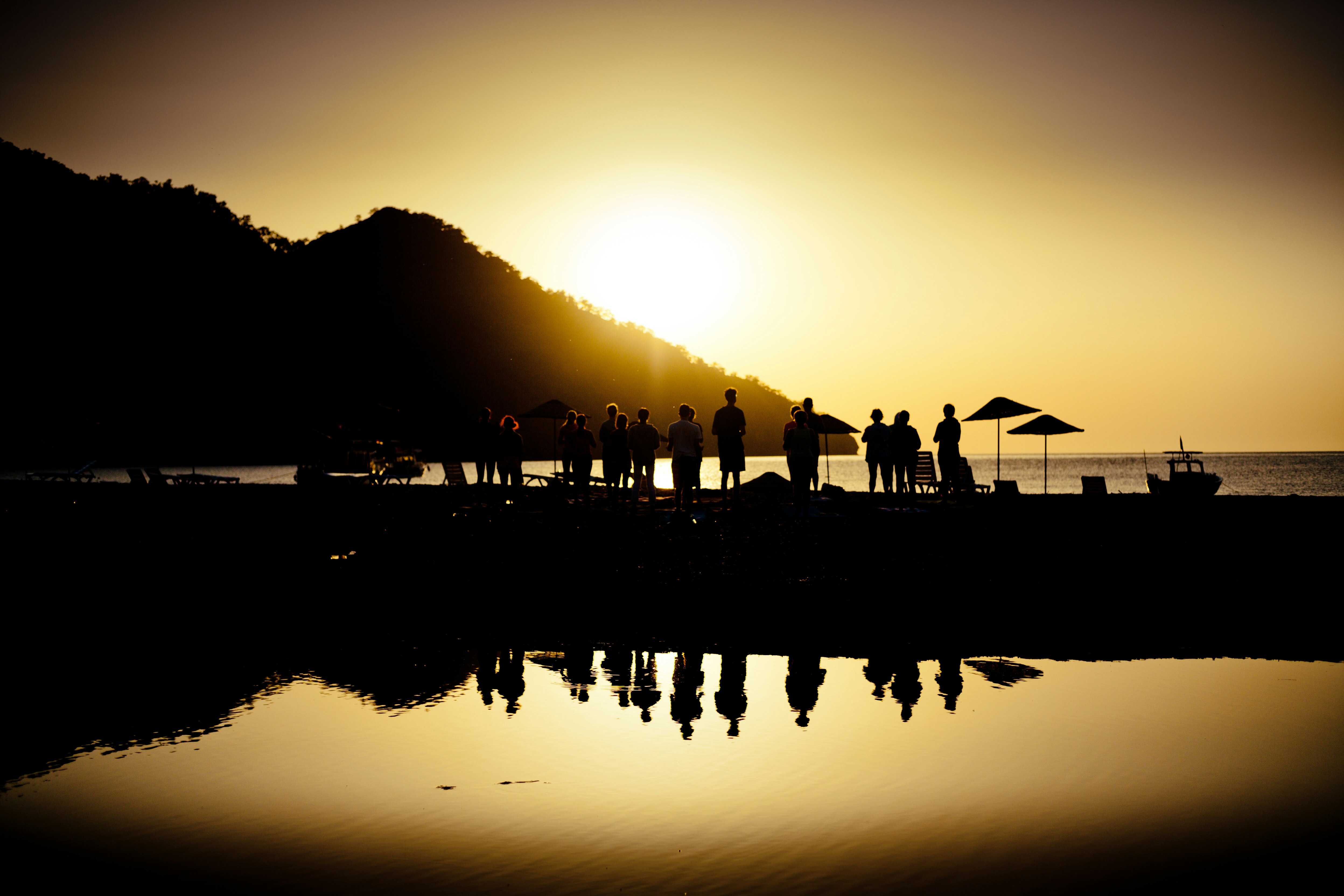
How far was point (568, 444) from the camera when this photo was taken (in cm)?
1711

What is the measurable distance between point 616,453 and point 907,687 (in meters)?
10.9

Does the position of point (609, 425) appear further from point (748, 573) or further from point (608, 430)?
point (748, 573)

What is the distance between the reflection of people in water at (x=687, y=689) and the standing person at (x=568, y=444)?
9939 millimetres

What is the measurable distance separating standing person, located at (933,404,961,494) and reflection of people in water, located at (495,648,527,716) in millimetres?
12085

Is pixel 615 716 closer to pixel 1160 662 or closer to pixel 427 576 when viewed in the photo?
pixel 1160 662

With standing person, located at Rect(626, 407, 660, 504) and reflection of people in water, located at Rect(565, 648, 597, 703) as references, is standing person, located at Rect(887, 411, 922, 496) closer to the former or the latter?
standing person, located at Rect(626, 407, 660, 504)

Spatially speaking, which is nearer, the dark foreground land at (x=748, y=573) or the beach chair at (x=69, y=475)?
the dark foreground land at (x=748, y=573)

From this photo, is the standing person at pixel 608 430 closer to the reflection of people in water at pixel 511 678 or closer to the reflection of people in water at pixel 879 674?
the reflection of people in water at pixel 511 678

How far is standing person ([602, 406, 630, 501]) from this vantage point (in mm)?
16781

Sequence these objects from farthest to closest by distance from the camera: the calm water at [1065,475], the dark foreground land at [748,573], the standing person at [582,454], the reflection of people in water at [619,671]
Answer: the calm water at [1065,475] → the standing person at [582,454] → the dark foreground land at [748,573] → the reflection of people in water at [619,671]

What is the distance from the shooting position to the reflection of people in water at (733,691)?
577 cm

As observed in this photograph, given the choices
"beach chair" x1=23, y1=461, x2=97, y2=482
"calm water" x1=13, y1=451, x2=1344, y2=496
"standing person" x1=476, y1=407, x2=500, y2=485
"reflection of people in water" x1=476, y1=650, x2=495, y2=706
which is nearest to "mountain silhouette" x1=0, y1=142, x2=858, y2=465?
"calm water" x1=13, y1=451, x2=1344, y2=496

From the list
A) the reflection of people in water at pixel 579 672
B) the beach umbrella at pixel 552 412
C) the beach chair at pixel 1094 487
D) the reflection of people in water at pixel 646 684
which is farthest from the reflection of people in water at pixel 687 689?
the beach chair at pixel 1094 487

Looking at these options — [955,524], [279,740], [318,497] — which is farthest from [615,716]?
[318,497]
